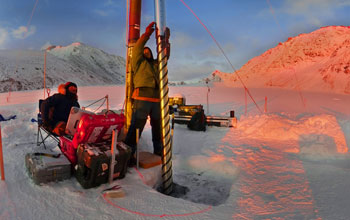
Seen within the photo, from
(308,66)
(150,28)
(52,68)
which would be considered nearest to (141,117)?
(150,28)

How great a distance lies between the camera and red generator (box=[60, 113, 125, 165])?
3222mm

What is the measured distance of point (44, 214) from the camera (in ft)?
7.64

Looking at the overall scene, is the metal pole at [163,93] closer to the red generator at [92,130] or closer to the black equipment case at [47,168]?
the red generator at [92,130]

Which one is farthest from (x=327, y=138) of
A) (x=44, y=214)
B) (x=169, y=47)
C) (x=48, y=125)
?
(x=48, y=125)

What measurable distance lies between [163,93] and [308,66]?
36604 mm

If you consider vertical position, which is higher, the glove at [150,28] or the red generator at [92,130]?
the glove at [150,28]

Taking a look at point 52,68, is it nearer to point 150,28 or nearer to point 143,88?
point 143,88

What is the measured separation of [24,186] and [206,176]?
9.75 ft

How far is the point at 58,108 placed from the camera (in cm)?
459

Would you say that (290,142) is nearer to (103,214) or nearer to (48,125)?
(103,214)

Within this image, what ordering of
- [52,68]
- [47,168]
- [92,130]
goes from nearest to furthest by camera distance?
[47,168]
[92,130]
[52,68]

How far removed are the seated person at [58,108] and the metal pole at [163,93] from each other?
2.13m

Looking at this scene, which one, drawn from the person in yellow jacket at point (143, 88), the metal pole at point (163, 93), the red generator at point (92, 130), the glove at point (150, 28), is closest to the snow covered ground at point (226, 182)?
the metal pole at point (163, 93)

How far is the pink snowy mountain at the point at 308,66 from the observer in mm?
24870
